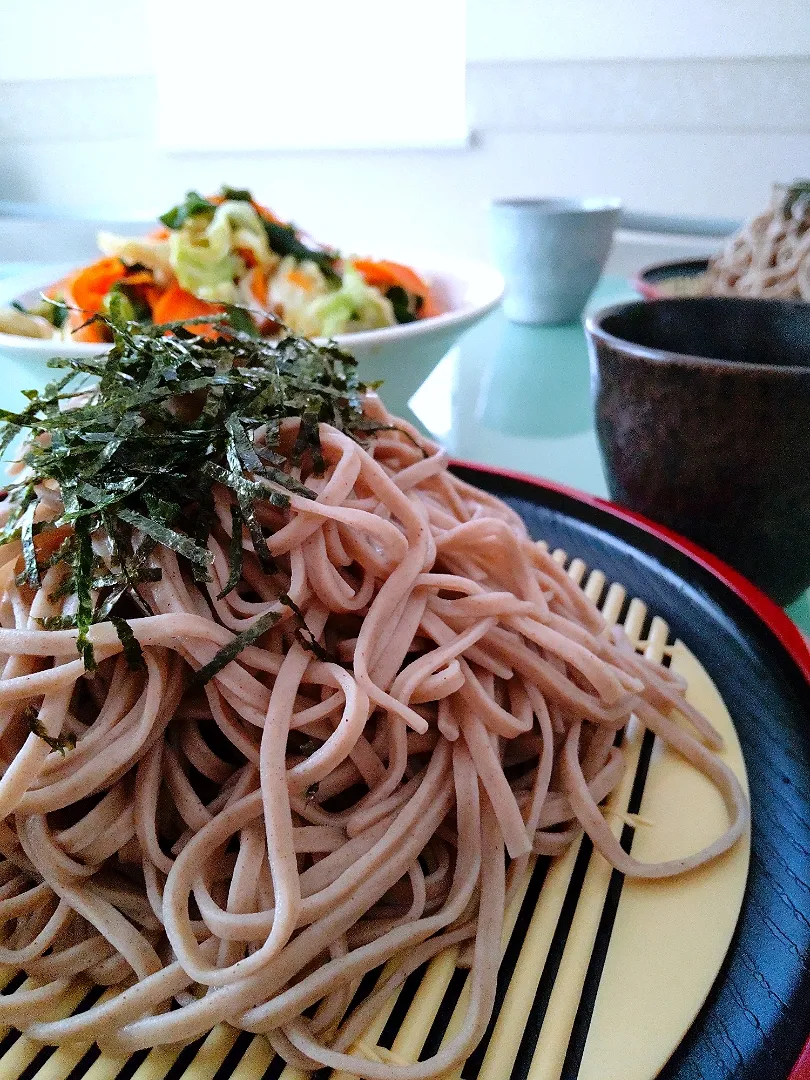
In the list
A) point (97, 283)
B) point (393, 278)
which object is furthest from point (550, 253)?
point (97, 283)

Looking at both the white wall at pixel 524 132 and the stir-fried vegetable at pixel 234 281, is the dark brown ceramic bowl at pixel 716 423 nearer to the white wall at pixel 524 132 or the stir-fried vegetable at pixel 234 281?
the stir-fried vegetable at pixel 234 281

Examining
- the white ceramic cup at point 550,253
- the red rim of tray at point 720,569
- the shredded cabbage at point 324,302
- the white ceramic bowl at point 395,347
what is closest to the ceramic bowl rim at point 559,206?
the white ceramic cup at point 550,253

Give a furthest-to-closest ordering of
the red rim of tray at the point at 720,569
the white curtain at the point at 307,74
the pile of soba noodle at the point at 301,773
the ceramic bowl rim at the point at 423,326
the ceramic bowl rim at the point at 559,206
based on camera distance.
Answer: the white curtain at the point at 307,74
the ceramic bowl rim at the point at 559,206
the ceramic bowl rim at the point at 423,326
the red rim of tray at the point at 720,569
the pile of soba noodle at the point at 301,773

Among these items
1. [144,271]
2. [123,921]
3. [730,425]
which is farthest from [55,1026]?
[144,271]

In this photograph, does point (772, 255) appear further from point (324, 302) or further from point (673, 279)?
point (324, 302)

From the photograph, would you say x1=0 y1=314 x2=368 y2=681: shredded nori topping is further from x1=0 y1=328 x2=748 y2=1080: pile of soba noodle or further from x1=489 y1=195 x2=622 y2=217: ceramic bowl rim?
x1=489 y1=195 x2=622 y2=217: ceramic bowl rim

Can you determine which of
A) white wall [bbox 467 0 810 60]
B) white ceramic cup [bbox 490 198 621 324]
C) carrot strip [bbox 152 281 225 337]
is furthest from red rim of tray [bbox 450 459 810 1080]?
white wall [bbox 467 0 810 60]
